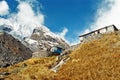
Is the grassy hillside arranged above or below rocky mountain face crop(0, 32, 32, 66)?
below

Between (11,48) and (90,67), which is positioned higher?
(11,48)

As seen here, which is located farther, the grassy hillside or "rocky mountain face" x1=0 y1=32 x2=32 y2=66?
"rocky mountain face" x1=0 y1=32 x2=32 y2=66

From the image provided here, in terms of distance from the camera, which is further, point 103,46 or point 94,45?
point 94,45

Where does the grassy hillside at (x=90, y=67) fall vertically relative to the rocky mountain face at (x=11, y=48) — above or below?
below

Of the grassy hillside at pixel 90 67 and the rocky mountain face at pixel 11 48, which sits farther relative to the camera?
the rocky mountain face at pixel 11 48

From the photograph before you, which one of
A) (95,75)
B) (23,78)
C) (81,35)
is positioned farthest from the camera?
(81,35)

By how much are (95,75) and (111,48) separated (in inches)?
502

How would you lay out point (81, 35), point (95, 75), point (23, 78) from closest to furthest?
1. point (95, 75)
2. point (23, 78)
3. point (81, 35)

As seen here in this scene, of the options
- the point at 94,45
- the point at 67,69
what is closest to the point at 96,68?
the point at 67,69

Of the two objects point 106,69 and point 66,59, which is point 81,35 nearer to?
point 66,59

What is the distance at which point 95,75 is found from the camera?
32469 mm

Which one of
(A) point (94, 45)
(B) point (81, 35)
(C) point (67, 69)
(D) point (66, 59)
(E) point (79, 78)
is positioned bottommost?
(E) point (79, 78)

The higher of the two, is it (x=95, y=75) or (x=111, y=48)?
(x=111, y=48)

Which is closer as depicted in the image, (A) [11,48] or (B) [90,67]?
(B) [90,67]
